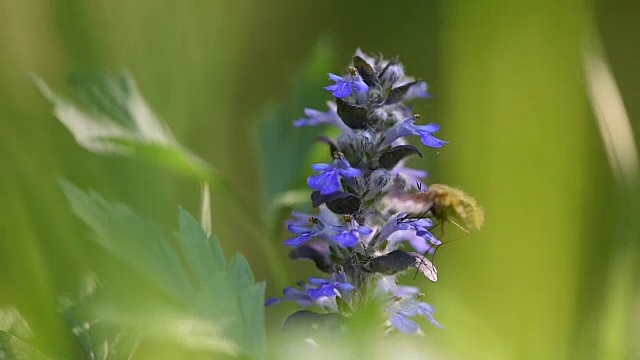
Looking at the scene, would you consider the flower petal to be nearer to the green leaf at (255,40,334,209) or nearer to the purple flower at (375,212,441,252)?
the purple flower at (375,212,441,252)

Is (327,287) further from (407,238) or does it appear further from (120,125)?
(120,125)

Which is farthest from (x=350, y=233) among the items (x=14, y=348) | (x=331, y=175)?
(x=14, y=348)

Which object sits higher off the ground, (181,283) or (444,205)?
(444,205)

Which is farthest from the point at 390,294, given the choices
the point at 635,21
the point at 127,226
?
the point at 635,21

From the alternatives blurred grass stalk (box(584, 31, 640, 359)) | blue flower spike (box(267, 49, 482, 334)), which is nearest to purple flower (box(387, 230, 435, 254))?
blue flower spike (box(267, 49, 482, 334))

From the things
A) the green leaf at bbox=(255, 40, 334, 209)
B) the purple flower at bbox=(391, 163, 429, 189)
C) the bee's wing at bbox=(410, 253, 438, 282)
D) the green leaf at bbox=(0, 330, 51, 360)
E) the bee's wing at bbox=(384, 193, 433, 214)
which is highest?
the green leaf at bbox=(255, 40, 334, 209)

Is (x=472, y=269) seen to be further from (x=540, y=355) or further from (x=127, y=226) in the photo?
(x=127, y=226)
